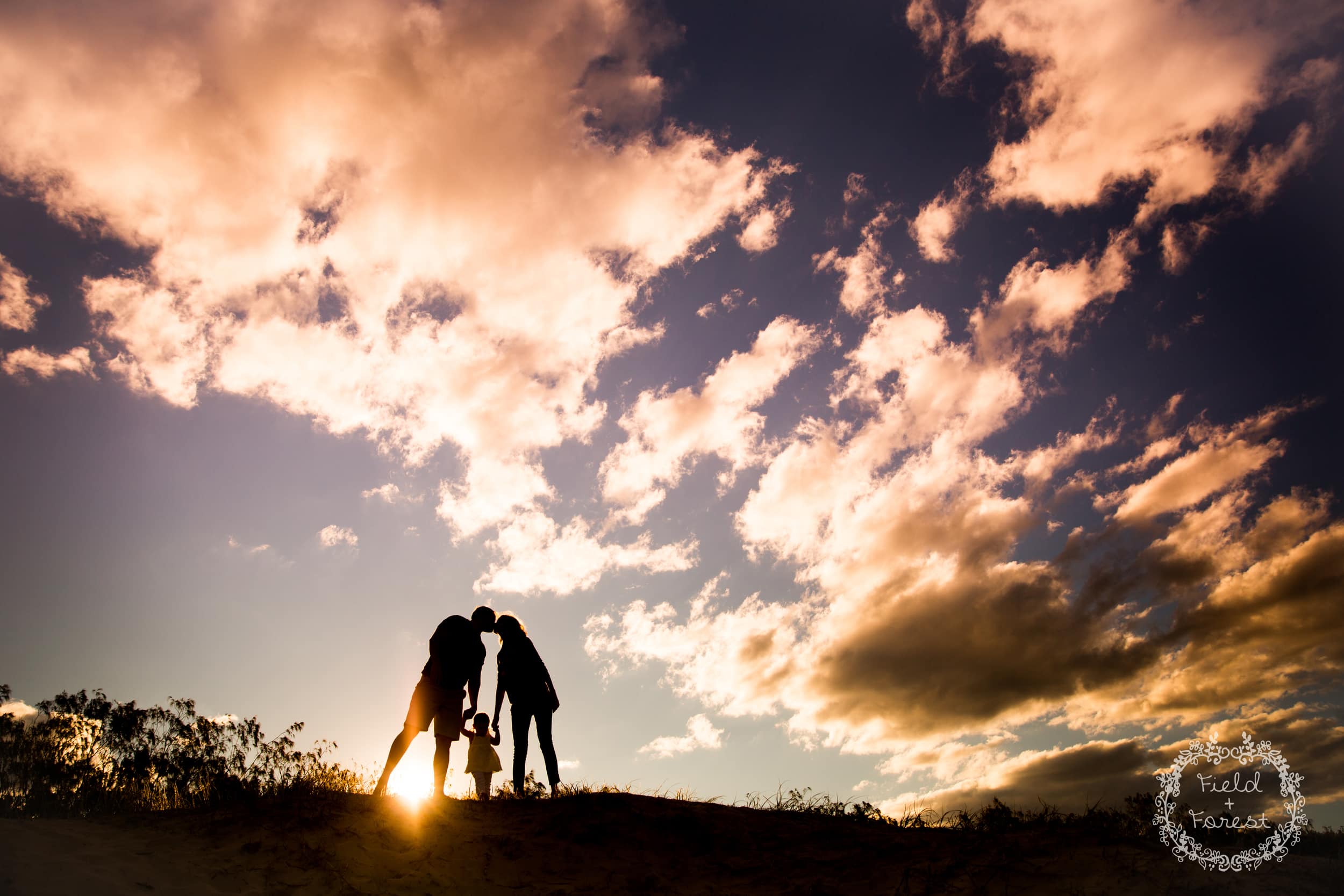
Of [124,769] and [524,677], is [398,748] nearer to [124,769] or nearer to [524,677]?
[524,677]

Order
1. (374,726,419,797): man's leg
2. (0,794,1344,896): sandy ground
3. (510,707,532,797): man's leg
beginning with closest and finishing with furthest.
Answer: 1. (0,794,1344,896): sandy ground
2. (374,726,419,797): man's leg
3. (510,707,532,797): man's leg

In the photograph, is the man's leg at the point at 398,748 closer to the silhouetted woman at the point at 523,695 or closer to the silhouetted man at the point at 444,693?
the silhouetted man at the point at 444,693

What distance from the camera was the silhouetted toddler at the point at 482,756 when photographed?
8953 mm

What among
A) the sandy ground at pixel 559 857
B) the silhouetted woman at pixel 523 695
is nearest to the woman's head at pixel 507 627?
the silhouetted woman at pixel 523 695

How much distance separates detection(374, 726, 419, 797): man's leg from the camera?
27.0 feet

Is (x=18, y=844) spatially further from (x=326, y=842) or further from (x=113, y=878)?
(x=326, y=842)

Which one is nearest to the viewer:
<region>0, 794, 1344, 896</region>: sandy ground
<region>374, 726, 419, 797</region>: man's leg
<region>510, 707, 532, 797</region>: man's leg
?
<region>0, 794, 1344, 896</region>: sandy ground

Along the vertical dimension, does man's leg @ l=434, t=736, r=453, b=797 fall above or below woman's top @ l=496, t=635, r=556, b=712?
below

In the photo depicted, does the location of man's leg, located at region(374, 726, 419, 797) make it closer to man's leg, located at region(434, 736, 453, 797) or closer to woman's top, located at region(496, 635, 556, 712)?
man's leg, located at region(434, 736, 453, 797)

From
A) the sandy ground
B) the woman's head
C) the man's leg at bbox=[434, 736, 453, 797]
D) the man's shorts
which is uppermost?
the woman's head

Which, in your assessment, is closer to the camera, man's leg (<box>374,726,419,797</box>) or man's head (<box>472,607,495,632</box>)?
man's leg (<box>374,726,419,797</box>)

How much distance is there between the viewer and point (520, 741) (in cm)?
952

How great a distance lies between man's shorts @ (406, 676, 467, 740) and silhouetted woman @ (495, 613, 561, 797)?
0.85 meters

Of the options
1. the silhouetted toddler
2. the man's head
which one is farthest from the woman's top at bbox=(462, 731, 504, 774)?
the man's head
